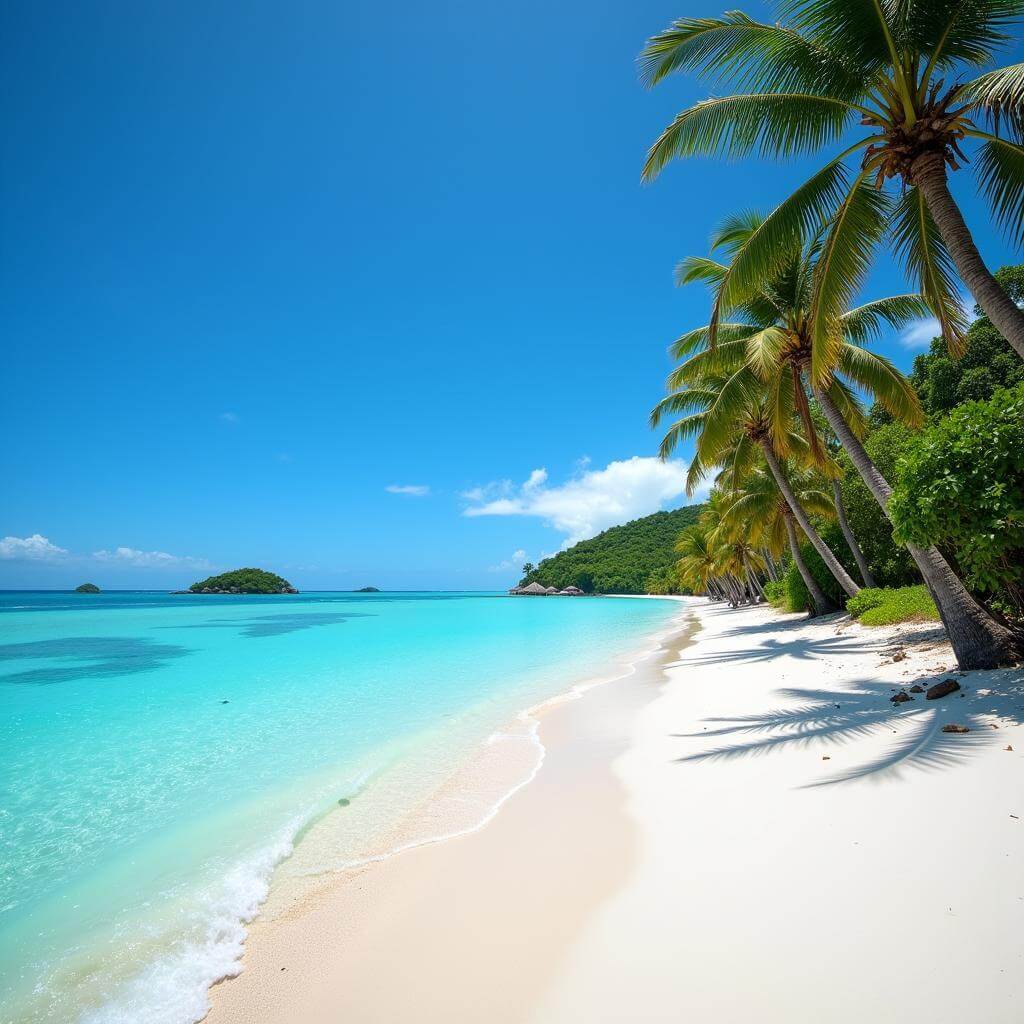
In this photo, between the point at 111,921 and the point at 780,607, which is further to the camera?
the point at 780,607

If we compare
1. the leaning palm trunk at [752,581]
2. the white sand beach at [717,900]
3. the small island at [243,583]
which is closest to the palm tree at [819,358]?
the white sand beach at [717,900]

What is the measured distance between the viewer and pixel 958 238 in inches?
221

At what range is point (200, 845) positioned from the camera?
4590 mm

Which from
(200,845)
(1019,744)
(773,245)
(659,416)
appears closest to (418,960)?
(200,845)

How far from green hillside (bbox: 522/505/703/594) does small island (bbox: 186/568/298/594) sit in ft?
235

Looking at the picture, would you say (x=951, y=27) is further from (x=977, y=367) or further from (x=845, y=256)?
(x=977, y=367)

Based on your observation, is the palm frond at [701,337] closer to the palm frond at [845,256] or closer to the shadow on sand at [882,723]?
the palm frond at [845,256]

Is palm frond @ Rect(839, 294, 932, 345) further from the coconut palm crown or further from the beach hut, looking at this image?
the beach hut

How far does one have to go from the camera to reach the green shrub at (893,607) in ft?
33.7

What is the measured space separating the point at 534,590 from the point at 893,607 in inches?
4659

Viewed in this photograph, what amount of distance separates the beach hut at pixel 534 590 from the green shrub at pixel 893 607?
4412 inches

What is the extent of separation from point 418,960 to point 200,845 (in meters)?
3.08

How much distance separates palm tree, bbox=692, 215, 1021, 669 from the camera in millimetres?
6367

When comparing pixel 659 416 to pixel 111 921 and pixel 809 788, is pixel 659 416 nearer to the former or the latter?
pixel 809 788
